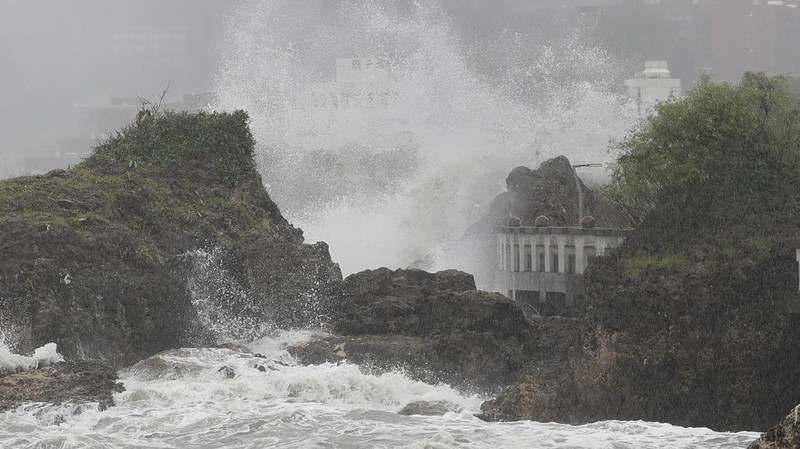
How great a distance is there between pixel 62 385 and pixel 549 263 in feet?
49.6

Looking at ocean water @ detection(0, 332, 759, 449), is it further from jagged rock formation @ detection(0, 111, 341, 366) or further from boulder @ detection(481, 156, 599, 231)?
boulder @ detection(481, 156, 599, 231)

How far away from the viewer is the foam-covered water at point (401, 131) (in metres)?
63.8

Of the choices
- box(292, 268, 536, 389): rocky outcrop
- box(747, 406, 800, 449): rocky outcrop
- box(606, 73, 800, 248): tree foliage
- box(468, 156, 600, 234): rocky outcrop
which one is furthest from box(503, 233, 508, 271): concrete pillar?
box(747, 406, 800, 449): rocky outcrop

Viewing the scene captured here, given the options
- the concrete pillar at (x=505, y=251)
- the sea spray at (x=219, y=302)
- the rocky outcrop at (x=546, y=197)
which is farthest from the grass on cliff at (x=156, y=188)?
the rocky outcrop at (x=546, y=197)

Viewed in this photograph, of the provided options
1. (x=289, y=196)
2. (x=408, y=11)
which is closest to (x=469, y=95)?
(x=289, y=196)

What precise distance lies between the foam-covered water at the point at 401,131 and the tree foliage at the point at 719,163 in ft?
76.7

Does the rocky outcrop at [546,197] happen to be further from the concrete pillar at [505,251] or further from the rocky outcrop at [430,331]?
the rocky outcrop at [430,331]

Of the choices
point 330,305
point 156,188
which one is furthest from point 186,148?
point 330,305

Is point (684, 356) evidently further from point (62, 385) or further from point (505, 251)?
point (505, 251)

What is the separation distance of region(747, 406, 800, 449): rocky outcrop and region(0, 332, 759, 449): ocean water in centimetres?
982

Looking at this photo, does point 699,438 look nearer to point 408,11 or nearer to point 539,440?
point 539,440

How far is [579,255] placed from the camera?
3894 centimetres

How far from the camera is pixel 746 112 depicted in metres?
33.6

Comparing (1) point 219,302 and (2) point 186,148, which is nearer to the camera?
(1) point 219,302
